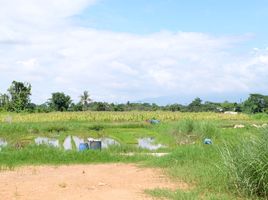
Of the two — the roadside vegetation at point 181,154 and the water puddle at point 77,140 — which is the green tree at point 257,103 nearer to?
the roadside vegetation at point 181,154

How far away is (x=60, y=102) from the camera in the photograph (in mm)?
48125

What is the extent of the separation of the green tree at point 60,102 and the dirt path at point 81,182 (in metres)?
36.1

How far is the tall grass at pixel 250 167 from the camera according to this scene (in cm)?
799

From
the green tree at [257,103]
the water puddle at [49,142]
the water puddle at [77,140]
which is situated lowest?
the water puddle at [77,140]

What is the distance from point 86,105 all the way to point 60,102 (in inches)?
154

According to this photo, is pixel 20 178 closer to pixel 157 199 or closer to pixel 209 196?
pixel 157 199

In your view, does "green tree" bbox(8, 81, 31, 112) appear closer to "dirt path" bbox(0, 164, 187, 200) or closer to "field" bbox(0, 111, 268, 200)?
"field" bbox(0, 111, 268, 200)

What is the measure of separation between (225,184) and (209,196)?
34.0 inches

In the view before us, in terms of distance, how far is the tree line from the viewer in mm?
41875

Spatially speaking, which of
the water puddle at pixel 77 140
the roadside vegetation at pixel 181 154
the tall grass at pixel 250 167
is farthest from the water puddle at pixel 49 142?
the tall grass at pixel 250 167

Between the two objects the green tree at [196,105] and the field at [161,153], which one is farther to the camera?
the green tree at [196,105]

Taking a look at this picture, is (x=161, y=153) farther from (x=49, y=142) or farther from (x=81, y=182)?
(x=49, y=142)

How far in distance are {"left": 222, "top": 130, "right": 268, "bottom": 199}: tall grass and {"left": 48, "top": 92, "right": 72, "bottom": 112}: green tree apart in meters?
40.5

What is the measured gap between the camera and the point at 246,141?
8531 mm
